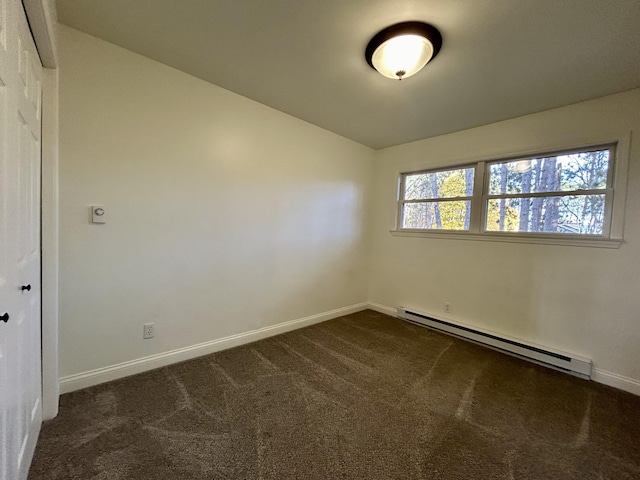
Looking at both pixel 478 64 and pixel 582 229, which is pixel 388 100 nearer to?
pixel 478 64

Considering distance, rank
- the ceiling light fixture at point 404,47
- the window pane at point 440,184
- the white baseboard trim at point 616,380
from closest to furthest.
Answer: the ceiling light fixture at point 404,47 → the white baseboard trim at point 616,380 → the window pane at point 440,184

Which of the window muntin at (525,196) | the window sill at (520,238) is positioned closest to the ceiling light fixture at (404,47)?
the window muntin at (525,196)

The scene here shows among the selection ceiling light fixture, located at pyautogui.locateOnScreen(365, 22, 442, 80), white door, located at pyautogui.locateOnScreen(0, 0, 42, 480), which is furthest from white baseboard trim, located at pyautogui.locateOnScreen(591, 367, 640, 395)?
white door, located at pyautogui.locateOnScreen(0, 0, 42, 480)

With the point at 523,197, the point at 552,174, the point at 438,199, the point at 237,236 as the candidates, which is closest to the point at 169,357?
the point at 237,236

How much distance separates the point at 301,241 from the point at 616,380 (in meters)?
3.19

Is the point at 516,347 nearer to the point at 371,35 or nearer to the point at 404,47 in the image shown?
the point at 404,47

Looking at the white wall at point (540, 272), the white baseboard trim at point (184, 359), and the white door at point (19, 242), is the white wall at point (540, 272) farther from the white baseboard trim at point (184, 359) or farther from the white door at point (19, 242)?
the white door at point (19, 242)

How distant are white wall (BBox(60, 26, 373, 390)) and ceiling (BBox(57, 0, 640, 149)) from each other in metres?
0.28

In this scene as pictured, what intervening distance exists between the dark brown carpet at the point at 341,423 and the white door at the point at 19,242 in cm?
40

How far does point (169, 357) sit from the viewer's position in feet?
7.65

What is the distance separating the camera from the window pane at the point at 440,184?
329 centimetres

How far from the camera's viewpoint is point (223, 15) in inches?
66.1

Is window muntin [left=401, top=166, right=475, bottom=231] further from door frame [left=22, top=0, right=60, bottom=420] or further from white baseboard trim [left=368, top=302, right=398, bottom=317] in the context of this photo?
door frame [left=22, top=0, right=60, bottom=420]

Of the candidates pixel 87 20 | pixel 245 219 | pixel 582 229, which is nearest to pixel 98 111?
pixel 87 20
